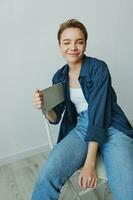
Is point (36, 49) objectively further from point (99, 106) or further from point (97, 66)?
point (99, 106)

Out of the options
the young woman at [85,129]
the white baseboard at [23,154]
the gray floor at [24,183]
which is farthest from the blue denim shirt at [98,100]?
the white baseboard at [23,154]

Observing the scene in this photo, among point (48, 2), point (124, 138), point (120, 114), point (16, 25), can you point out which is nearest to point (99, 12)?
point (48, 2)

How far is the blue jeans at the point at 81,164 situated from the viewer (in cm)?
105

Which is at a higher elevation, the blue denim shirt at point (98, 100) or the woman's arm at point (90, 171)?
the blue denim shirt at point (98, 100)

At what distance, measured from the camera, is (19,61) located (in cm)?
184

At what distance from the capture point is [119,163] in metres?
1.09

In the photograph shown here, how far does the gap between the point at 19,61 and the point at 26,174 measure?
2.51ft

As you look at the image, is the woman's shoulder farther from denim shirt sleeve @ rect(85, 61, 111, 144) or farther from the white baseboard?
the white baseboard

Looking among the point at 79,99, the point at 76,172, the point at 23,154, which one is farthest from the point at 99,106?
the point at 23,154

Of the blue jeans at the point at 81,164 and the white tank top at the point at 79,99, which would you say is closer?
the blue jeans at the point at 81,164

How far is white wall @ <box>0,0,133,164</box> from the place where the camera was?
5.84ft

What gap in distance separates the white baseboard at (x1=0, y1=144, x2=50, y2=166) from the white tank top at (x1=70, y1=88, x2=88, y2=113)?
2.77ft

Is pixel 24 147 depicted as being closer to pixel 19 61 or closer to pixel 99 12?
pixel 19 61

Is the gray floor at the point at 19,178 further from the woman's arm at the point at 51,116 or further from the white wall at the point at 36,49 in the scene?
the woman's arm at the point at 51,116
